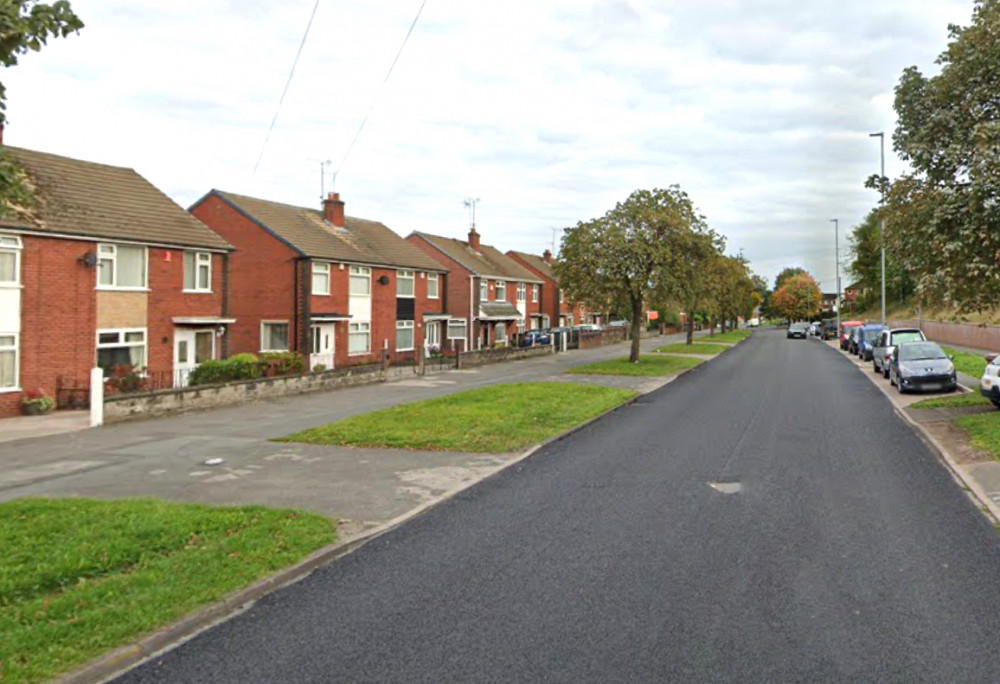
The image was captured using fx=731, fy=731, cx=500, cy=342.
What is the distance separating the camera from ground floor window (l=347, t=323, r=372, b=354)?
3569 cm

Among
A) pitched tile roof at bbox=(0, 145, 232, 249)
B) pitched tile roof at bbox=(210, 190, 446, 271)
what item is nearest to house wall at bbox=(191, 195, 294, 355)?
pitched tile roof at bbox=(210, 190, 446, 271)

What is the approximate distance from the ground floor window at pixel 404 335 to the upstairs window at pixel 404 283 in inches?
62.1

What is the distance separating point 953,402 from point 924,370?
3.71 m

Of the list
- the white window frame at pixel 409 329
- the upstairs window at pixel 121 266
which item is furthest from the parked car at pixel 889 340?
the upstairs window at pixel 121 266

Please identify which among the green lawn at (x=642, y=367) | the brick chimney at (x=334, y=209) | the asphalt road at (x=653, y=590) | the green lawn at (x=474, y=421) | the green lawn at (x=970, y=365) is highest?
the brick chimney at (x=334, y=209)

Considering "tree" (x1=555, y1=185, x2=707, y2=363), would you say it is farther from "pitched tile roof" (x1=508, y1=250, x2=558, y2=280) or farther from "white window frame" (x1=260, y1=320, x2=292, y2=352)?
"pitched tile roof" (x1=508, y1=250, x2=558, y2=280)

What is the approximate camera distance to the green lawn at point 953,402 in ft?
55.4

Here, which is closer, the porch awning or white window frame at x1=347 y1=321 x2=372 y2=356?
the porch awning

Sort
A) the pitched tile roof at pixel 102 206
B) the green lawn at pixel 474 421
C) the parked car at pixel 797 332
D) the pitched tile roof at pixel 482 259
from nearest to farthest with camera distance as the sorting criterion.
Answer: the green lawn at pixel 474 421
the pitched tile roof at pixel 102 206
the pitched tile roof at pixel 482 259
the parked car at pixel 797 332

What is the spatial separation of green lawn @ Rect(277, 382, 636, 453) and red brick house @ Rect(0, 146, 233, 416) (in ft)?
30.0

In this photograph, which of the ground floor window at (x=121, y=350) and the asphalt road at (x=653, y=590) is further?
the ground floor window at (x=121, y=350)

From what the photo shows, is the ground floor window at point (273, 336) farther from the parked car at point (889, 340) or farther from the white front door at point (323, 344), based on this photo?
the parked car at point (889, 340)

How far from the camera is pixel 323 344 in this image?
111 feet

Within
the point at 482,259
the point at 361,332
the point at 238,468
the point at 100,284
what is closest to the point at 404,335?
the point at 361,332
